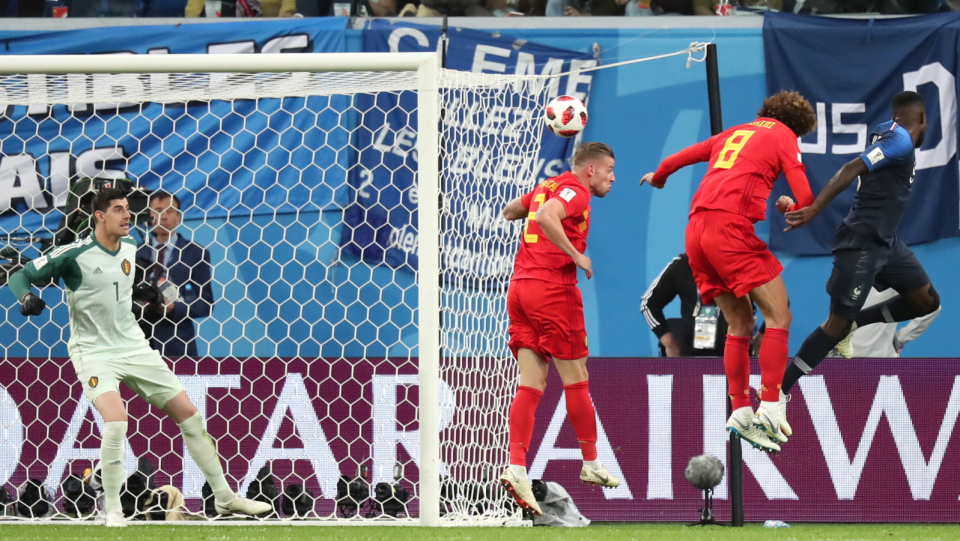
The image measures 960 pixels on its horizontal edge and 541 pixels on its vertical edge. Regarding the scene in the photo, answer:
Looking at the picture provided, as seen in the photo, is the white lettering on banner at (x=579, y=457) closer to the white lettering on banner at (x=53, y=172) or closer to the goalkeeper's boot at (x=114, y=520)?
the goalkeeper's boot at (x=114, y=520)

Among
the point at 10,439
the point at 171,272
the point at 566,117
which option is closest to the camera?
the point at 566,117

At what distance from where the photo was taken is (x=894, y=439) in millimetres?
7094

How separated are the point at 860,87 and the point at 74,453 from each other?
673cm

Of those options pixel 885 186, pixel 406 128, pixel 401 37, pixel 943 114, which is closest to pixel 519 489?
pixel 885 186

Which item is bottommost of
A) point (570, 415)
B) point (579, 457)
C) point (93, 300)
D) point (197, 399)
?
point (579, 457)

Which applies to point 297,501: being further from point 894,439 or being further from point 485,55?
point 485,55

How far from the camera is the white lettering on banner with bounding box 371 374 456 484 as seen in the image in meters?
7.05

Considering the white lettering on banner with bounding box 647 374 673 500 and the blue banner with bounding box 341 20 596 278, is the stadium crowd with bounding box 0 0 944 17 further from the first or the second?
the white lettering on banner with bounding box 647 374 673 500

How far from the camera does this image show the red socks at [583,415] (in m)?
6.11

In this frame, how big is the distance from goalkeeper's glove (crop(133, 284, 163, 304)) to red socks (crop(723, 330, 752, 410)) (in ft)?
11.6

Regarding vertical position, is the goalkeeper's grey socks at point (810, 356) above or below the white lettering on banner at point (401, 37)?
below

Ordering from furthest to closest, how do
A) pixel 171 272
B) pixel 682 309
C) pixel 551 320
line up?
pixel 682 309
pixel 171 272
pixel 551 320

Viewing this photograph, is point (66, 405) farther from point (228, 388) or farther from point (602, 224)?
point (602, 224)

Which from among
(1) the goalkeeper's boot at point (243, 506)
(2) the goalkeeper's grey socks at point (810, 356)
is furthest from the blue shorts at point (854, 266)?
(1) the goalkeeper's boot at point (243, 506)
